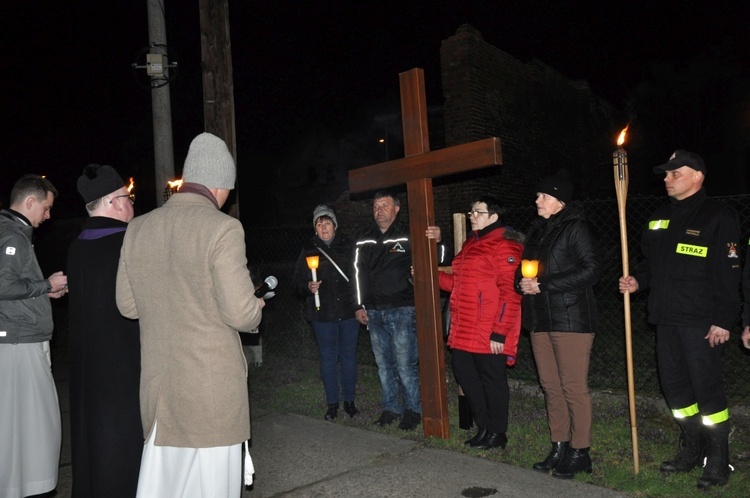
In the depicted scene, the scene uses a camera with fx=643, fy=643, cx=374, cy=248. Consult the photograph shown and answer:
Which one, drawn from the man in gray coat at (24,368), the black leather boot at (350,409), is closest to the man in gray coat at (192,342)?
the man in gray coat at (24,368)

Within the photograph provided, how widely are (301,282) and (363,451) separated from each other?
1800 millimetres

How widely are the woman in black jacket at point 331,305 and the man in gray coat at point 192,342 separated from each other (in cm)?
319

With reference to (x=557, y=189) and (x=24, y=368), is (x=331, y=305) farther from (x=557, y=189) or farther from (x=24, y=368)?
(x=24, y=368)

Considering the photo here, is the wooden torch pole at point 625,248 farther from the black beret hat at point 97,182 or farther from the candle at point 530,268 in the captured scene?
the black beret hat at point 97,182

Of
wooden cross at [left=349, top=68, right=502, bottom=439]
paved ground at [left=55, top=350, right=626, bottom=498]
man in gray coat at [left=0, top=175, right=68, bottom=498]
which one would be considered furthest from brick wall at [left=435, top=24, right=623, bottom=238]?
man in gray coat at [left=0, top=175, right=68, bottom=498]

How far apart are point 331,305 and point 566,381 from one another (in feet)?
7.99

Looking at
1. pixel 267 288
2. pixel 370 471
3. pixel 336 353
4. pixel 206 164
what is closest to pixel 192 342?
pixel 267 288

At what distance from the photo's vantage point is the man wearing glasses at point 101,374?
327 centimetres

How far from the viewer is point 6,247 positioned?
4.05 metres

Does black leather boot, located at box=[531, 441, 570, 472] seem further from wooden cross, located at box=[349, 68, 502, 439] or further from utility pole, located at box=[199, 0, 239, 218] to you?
utility pole, located at box=[199, 0, 239, 218]

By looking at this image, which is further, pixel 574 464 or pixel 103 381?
pixel 574 464

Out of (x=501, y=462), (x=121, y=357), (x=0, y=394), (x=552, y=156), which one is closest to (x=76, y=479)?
(x=121, y=357)

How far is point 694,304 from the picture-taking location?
411 centimetres

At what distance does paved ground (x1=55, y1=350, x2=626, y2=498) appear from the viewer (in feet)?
13.8
